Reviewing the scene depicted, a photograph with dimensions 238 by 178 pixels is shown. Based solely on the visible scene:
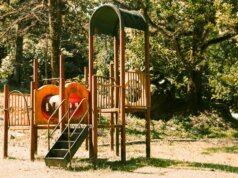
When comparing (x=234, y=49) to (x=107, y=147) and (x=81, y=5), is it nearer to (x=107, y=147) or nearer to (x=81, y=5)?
(x=81, y=5)

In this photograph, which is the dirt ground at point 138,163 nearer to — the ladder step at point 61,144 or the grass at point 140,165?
the grass at point 140,165

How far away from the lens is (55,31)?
19234 millimetres

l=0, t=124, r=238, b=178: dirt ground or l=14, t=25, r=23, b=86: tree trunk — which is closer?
l=0, t=124, r=238, b=178: dirt ground

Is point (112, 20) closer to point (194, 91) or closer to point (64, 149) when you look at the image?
point (64, 149)

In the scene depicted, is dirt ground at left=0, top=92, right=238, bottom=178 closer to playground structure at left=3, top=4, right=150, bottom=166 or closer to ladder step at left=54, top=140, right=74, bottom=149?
playground structure at left=3, top=4, right=150, bottom=166

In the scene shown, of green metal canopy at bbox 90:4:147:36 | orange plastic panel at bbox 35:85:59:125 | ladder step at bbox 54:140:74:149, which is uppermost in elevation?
green metal canopy at bbox 90:4:147:36

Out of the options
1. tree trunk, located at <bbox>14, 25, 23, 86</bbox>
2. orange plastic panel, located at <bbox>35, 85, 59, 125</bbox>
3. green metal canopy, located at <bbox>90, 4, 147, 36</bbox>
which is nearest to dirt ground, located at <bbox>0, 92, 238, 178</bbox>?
orange plastic panel, located at <bbox>35, 85, 59, 125</bbox>

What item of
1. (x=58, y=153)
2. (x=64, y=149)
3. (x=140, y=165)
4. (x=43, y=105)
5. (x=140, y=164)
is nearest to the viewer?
(x=64, y=149)

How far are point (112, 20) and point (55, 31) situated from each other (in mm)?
6161

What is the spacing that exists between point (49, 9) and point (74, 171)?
10.5 m

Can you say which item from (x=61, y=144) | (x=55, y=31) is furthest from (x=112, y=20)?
(x=55, y=31)

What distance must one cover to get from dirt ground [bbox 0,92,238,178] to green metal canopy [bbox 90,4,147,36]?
383 centimetres

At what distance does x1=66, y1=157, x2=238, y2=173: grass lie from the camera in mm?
10727

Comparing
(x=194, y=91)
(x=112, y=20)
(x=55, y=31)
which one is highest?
(x=55, y=31)
